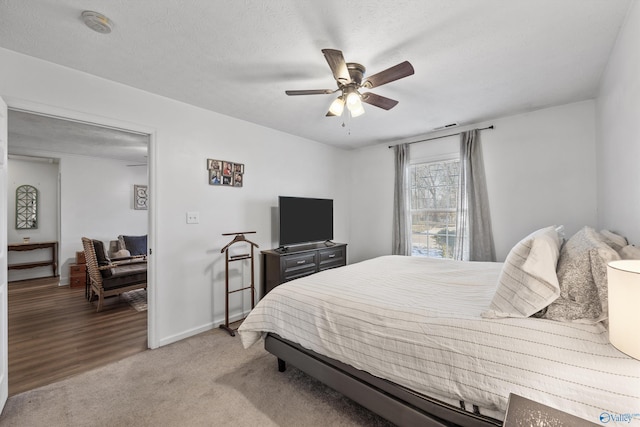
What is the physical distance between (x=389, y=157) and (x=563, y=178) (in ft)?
7.47

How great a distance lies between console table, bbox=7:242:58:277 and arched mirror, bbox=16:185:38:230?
0.43m

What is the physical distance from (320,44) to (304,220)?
2.46 meters

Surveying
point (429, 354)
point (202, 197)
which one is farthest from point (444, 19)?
point (202, 197)

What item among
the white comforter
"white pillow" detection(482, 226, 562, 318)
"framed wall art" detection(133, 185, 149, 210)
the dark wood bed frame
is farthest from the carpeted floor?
A: "framed wall art" detection(133, 185, 149, 210)

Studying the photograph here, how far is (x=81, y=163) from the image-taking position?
5336 millimetres

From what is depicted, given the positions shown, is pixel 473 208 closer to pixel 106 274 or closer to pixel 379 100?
pixel 379 100

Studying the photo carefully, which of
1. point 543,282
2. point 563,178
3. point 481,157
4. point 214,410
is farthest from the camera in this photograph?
point 481,157

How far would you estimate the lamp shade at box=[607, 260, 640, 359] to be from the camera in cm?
85

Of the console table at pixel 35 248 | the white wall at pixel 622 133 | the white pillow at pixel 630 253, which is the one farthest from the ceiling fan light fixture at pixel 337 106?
the console table at pixel 35 248

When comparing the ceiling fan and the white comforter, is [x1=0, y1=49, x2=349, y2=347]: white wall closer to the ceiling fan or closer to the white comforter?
the white comforter

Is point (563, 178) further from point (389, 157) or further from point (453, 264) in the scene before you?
point (389, 157)

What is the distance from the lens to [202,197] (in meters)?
3.15

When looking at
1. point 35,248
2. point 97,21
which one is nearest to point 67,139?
point 35,248

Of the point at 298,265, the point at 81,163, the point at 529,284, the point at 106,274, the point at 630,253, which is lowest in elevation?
the point at 106,274
